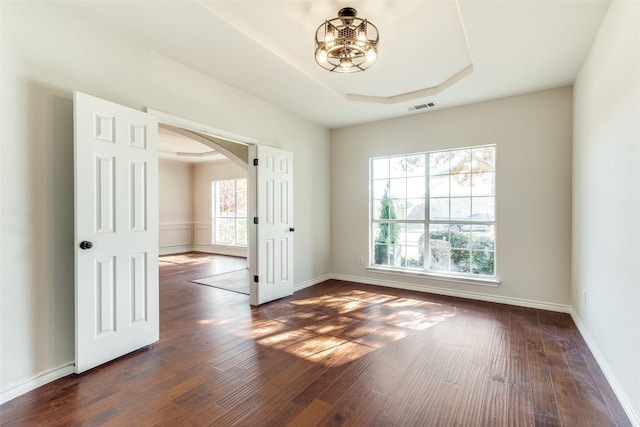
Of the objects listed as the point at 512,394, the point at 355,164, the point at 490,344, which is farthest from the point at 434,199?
the point at 512,394

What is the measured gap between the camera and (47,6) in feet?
6.99

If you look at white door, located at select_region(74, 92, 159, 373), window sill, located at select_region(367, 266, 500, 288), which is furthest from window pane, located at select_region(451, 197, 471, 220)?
white door, located at select_region(74, 92, 159, 373)

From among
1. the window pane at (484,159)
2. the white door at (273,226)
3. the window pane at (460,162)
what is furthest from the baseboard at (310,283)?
the window pane at (484,159)

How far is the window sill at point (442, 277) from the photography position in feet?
13.1

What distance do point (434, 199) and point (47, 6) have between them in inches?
180

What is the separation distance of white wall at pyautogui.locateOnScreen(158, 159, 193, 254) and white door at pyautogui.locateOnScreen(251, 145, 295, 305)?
5.85 metres

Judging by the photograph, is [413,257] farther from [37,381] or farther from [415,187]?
[37,381]

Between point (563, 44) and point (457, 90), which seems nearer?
point (563, 44)

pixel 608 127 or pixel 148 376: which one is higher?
pixel 608 127

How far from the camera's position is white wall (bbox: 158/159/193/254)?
8.62 meters

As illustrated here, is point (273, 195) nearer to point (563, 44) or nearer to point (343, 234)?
point (343, 234)

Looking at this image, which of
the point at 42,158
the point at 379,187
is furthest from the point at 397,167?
the point at 42,158

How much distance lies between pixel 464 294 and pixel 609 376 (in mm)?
2074

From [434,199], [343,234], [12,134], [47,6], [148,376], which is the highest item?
[47,6]
